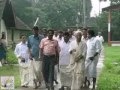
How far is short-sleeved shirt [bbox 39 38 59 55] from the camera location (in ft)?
45.4

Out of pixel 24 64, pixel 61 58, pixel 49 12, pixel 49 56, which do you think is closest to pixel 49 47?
pixel 49 56

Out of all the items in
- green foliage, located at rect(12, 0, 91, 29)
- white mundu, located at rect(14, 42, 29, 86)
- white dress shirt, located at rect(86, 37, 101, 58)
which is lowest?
white mundu, located at rect(14, 42, 29, 86)

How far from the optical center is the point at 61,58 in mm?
15000

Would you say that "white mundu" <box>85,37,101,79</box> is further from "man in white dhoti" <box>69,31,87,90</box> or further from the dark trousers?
the dark trousers

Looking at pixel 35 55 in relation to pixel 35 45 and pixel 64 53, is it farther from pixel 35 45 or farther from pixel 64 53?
pixel 64 53

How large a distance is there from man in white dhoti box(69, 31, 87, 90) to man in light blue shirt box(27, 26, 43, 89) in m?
1.26

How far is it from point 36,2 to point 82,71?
73.8 meters

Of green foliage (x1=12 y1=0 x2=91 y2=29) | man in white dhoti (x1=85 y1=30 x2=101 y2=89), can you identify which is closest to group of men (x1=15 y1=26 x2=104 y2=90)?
man in white dhoti (x1=85 y1=30 x2=101 y2=89)

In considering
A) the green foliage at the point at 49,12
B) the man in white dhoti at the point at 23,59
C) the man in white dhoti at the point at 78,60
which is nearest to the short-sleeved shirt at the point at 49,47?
the man in white dhoti at the point at 78,60

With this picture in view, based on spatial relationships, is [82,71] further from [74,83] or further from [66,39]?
[66,39]

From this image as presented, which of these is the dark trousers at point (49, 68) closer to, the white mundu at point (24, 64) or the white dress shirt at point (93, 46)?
the white dress shirt at point (93, 46)

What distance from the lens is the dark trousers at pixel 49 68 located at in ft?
45.2

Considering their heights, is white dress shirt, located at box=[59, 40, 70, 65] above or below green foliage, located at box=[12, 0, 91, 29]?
below

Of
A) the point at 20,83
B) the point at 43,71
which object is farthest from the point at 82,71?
the point at 20,83
